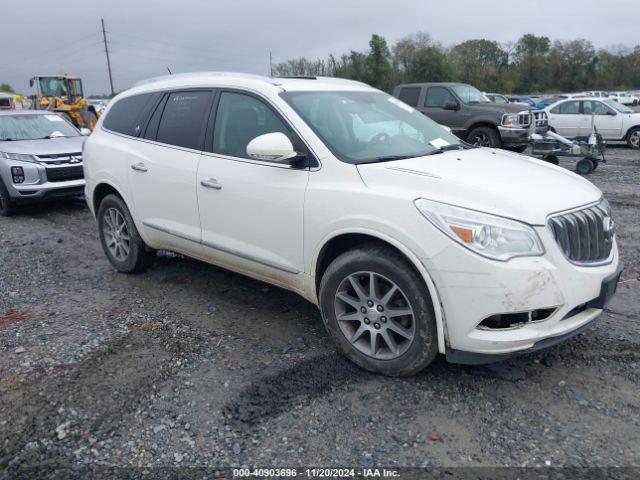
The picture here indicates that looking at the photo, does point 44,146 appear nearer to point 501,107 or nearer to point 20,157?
point 20,157

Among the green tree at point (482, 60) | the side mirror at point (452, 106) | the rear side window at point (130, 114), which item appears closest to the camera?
the rear side window at point (130, 114)

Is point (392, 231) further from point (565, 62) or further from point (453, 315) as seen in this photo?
point (565, 62)

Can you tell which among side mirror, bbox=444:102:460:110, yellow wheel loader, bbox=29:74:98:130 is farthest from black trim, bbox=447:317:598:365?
yellow wheel loader, bbox=29:74:98:130

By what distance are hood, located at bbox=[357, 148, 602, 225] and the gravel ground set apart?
43.1 inches

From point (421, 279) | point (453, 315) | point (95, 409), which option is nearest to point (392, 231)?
point (421, 279)

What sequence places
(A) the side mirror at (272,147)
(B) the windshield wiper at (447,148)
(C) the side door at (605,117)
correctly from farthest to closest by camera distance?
(C) the side door at (605,117) → (B) the windshield wiper at (447,148) → (A) the side mirror at (272,147)

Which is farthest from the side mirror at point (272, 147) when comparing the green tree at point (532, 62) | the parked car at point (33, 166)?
the green tree at point (532, 62)

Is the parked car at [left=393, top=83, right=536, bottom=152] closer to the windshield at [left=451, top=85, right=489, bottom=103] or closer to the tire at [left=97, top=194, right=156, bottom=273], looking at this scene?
Result: the windshield at [left=451, top=85, right=489, bottom=103]

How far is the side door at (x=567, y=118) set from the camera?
16.5m

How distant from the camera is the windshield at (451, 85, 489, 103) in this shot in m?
14.1

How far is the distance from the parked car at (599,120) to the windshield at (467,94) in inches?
142

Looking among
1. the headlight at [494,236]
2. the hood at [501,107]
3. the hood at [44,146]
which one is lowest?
the hood at [44,146]

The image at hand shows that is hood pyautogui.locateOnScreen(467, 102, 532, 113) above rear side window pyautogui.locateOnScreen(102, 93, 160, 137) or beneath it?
beneath

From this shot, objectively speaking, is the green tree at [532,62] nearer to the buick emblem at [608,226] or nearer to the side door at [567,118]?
the side door at [567,118]
